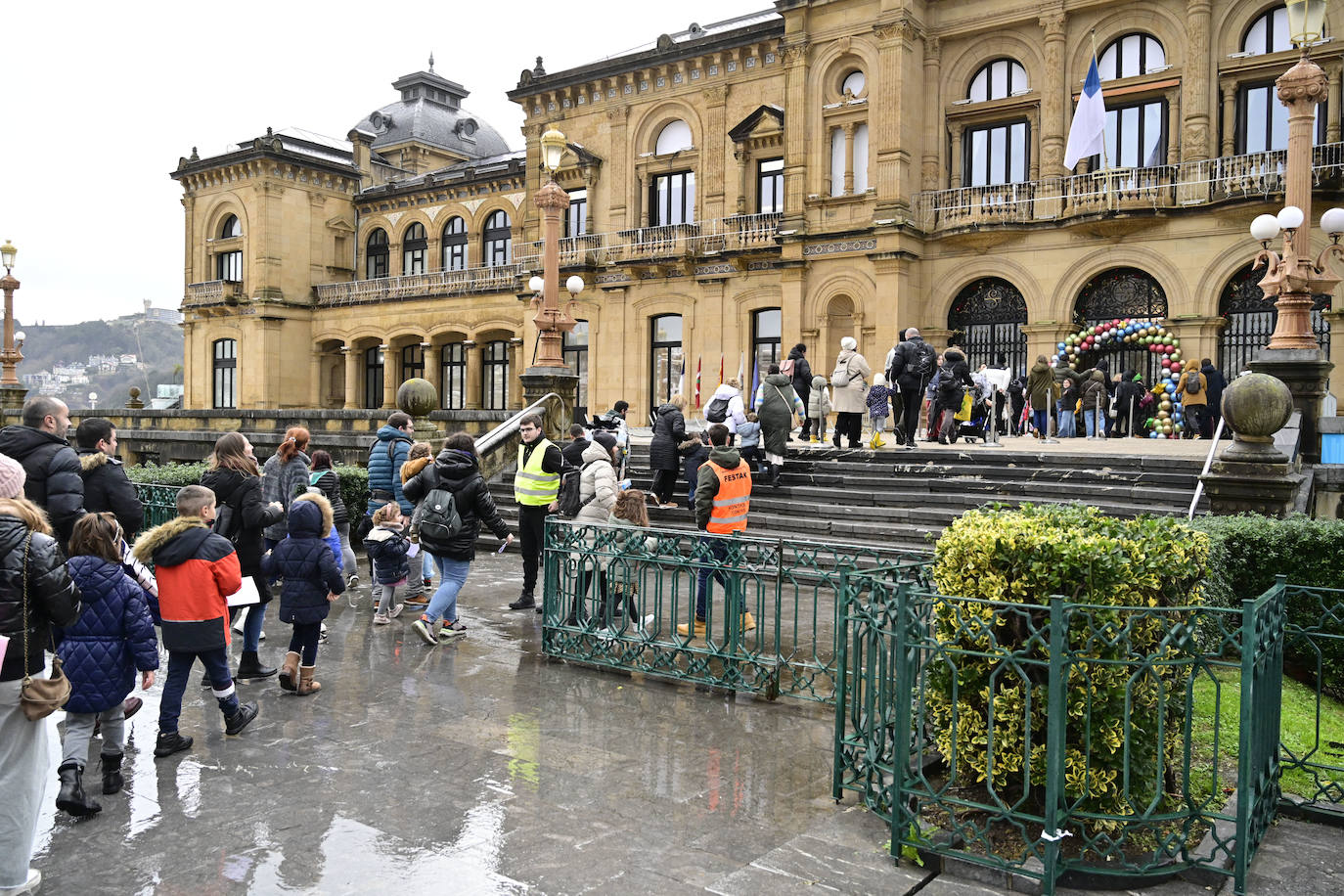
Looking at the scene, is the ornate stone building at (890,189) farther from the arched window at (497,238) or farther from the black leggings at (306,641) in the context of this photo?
the black leggings at (306,641)

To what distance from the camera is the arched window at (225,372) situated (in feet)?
143

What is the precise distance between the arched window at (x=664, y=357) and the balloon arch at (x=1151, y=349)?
37.0 feet

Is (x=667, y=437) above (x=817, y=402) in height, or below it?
below

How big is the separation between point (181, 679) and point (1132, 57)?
24692mm

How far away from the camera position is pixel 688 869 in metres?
4.57

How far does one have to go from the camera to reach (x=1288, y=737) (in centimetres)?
671

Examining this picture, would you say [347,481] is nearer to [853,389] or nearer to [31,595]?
[853,389]

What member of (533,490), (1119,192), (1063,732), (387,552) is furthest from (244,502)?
(1119,192)

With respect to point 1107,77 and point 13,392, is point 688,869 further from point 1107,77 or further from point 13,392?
point 13,392

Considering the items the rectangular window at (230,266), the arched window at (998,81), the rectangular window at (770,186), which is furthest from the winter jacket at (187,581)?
the rectangular window at (230,266)

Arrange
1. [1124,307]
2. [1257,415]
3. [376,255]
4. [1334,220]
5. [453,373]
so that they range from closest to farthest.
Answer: [1257,415]
[1334,220]
[1124,307]
[453,373]
[376,255]

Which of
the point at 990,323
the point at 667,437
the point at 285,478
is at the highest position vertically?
the point at 990,323

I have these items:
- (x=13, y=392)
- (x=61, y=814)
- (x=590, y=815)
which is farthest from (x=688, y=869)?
(x=13, y=392)

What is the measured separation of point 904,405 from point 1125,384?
807 cm
